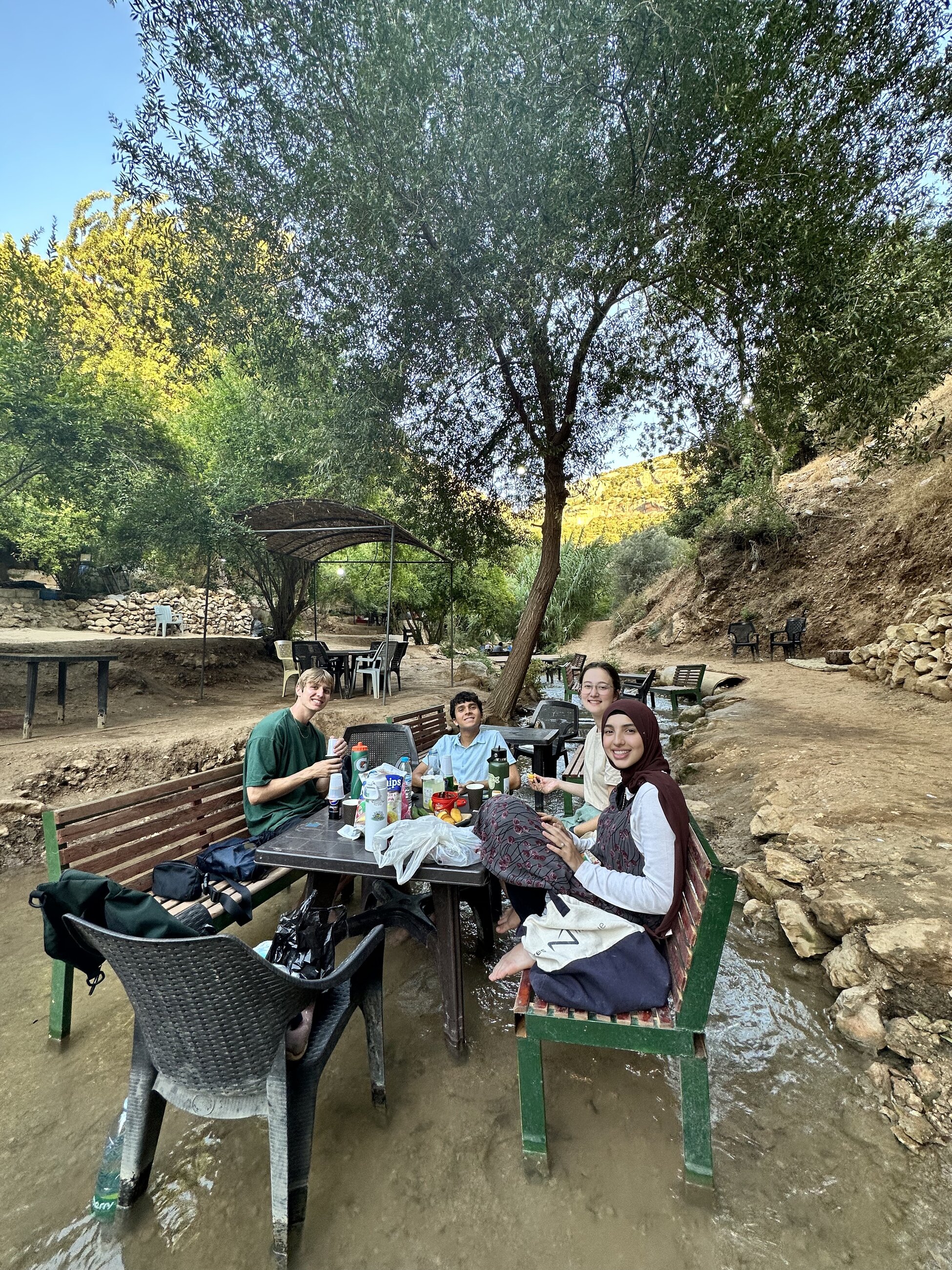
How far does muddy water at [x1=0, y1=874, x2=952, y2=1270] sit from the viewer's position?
1567 millimetres

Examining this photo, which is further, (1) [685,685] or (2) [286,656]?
(1) [685,685]

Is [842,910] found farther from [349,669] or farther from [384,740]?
[349,669]

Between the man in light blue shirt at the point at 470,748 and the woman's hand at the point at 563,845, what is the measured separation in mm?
1288

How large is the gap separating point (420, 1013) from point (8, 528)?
11.8m

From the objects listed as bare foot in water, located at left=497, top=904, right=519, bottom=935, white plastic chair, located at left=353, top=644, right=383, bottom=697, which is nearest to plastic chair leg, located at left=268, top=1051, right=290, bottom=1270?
bare foot in water, located at left=497, top=904, right=519, bottom=935

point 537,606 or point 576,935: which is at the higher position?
point 537,606

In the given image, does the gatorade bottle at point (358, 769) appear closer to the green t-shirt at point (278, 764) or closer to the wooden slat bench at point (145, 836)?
the green t-shirt at point (278, 764)

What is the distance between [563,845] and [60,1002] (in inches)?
91.2

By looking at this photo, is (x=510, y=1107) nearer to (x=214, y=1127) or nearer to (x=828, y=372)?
(x=214, y=1127)

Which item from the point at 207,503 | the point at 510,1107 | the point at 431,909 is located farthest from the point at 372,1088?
the point at 207,503

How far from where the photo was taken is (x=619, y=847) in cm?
209

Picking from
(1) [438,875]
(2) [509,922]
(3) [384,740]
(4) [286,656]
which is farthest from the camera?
(4) [286,656]

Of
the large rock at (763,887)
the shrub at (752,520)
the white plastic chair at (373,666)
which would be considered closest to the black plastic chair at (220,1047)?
the large rock at (763,887)

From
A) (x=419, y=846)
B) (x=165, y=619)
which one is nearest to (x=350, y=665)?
(x=419, y=846)
